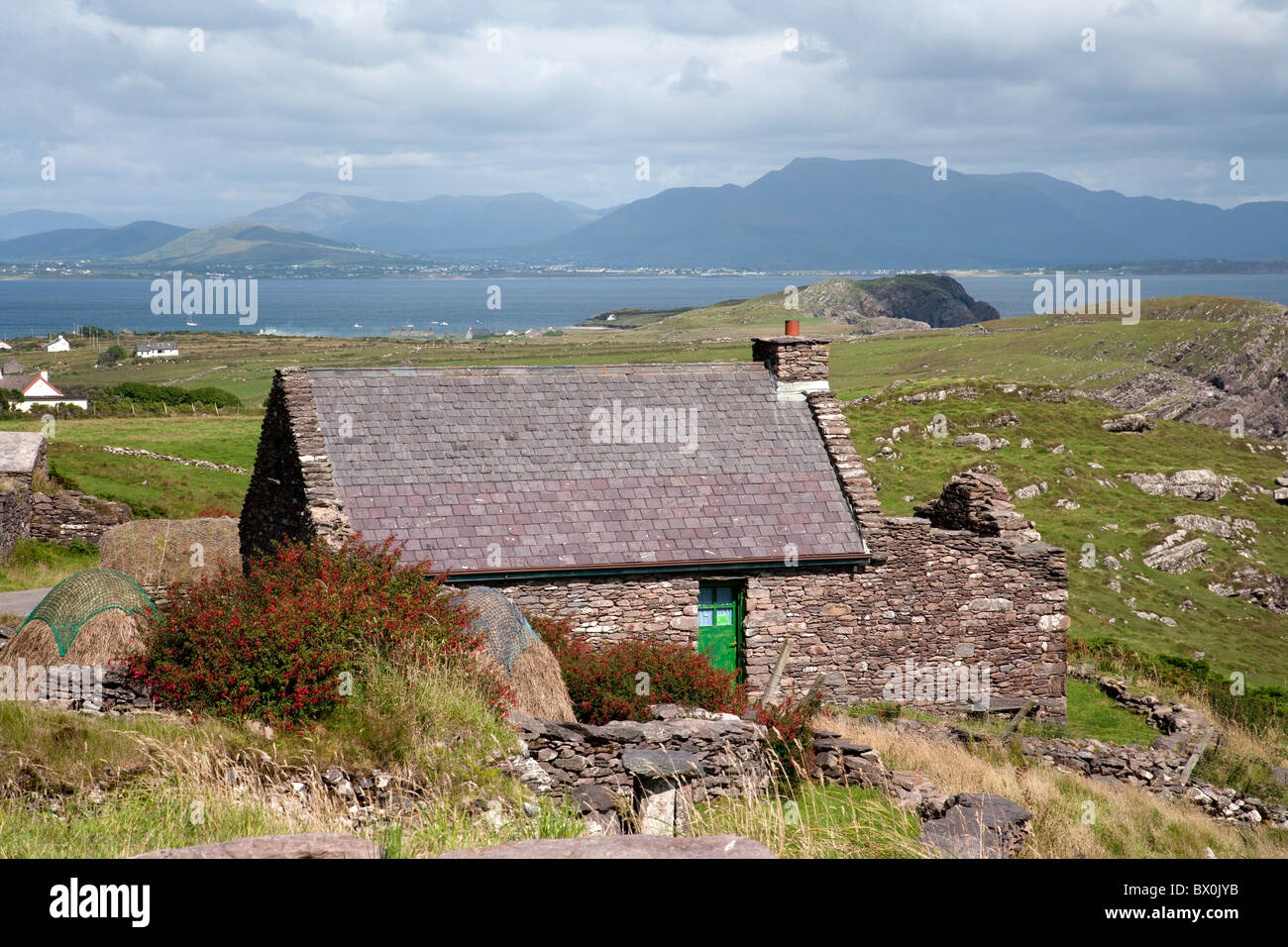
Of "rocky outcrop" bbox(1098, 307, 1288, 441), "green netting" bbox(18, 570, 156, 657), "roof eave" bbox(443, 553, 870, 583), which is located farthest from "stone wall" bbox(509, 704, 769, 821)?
"rocky outcrop" bbox(1098, 307, 1288, 441)

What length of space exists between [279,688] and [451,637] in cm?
230

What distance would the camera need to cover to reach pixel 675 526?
20359 millimetres

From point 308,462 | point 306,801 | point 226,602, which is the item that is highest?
point 308,462

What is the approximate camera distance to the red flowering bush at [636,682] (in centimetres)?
1562

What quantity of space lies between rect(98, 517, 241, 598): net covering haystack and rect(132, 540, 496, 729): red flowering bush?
43.4 ft

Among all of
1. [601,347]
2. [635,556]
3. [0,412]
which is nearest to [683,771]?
[635,556]

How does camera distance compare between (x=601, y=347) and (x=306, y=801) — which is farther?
(x=601, y=347)

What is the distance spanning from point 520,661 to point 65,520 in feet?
82.9

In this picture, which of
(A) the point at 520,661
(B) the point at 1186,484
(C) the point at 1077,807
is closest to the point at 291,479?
(A) the point at 520,661

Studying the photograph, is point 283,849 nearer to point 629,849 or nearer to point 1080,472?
point 629,849

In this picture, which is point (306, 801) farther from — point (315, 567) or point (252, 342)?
point (252, 342)

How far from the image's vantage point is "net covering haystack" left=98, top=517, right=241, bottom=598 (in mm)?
26891

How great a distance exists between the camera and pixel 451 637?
43.4 feet

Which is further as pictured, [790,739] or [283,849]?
[790,739]
